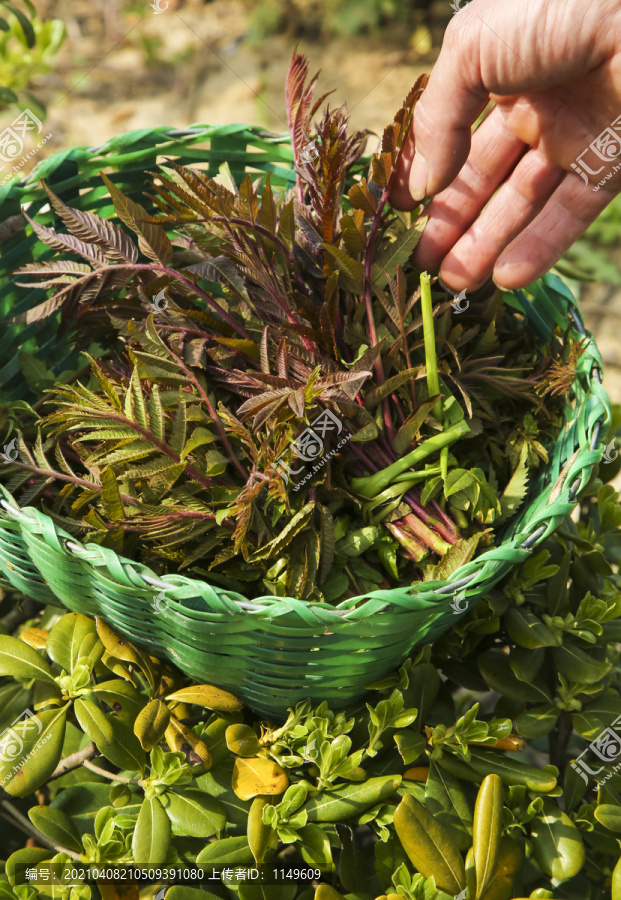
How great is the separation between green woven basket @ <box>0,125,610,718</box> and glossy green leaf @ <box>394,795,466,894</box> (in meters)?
0.16

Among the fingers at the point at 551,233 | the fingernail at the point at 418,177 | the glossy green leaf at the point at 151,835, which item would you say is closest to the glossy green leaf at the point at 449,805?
the glossy green leaf at the point at 151,835

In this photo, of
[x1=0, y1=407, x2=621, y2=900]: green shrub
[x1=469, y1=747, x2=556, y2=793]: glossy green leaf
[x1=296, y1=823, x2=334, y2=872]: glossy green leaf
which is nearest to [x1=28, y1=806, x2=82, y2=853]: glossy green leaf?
[x1=0, y1=407, x2=621, y2=900]: green shrub

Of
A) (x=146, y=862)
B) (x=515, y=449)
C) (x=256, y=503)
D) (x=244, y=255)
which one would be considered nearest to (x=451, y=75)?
(x=244, y=255)

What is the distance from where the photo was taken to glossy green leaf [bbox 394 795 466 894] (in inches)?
31.4

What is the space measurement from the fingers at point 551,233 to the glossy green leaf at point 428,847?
0.73 meters

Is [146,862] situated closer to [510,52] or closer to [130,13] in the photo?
[510,52]

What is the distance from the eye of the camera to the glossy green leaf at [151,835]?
0.80m

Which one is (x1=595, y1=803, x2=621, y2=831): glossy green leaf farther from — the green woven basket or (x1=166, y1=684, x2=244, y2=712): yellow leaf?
(x1=166, y1=684, x2=244, y2=712): yellow leaf

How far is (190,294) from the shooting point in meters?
1.08

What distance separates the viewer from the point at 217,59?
354 cm

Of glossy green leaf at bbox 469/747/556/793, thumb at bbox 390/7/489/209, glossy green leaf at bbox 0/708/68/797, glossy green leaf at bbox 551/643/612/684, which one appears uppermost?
thumb at bbox 390/7/489/209

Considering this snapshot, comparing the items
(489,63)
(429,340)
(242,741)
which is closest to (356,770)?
(242,741)

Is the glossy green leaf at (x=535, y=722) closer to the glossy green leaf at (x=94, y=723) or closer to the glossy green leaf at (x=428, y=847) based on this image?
the glossy green leaf at (x=428, y=847)

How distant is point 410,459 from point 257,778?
17.6 inches
